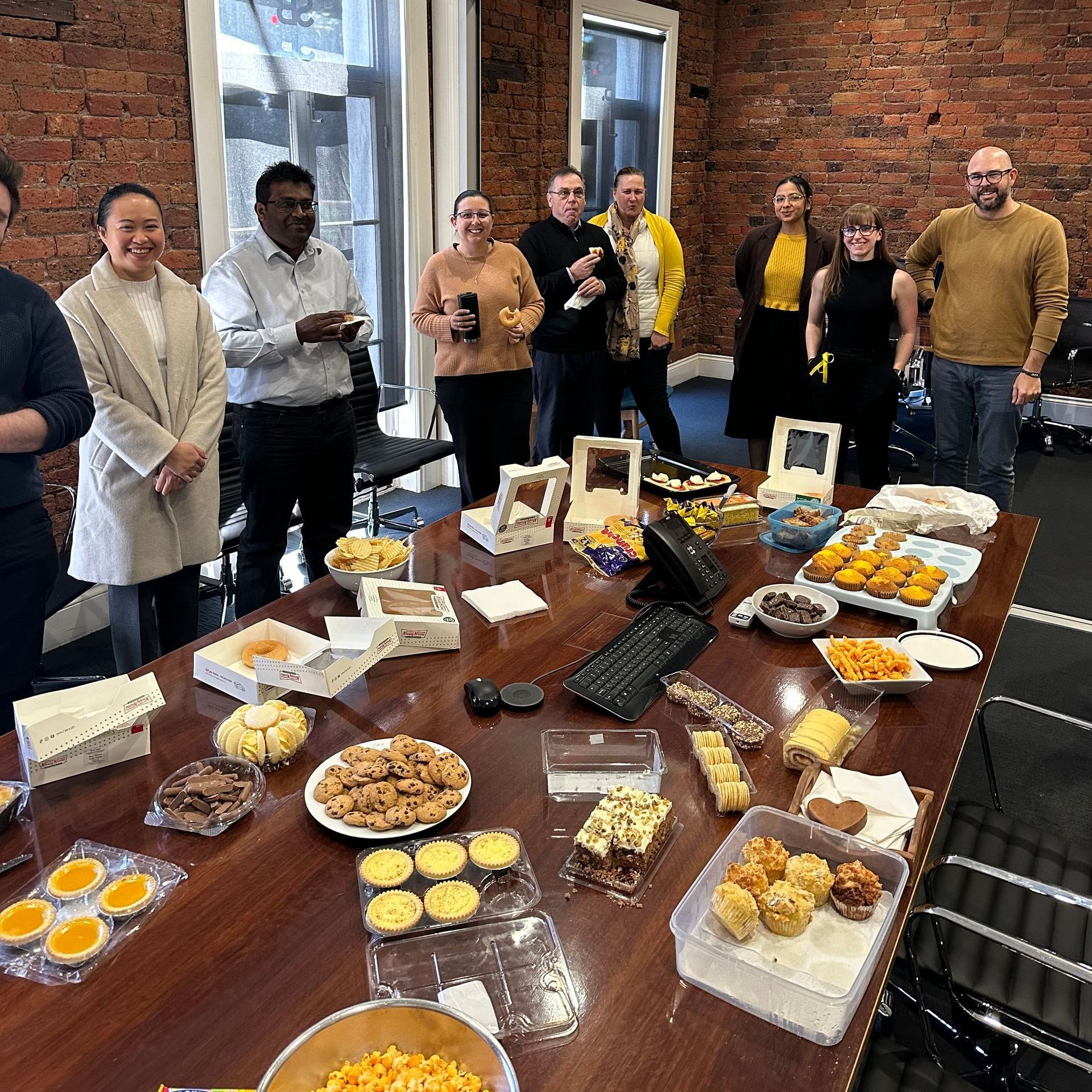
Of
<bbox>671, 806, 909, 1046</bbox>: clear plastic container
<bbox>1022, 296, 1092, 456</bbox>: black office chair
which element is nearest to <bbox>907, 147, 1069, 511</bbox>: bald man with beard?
<bbox>1022, 296, 1092, 456</bbox>: black office chair

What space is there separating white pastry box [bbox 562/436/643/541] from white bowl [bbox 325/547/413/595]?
0.56 meters

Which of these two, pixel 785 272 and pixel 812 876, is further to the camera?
pixel 785 272

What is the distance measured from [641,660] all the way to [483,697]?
0.34 m

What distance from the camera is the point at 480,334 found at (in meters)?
3.78

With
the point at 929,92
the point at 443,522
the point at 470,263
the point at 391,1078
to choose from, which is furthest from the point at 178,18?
the point at 929,92

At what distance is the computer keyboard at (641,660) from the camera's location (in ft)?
5.88

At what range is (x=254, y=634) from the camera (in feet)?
6.38

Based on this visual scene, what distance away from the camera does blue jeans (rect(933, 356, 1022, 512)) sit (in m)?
4.02

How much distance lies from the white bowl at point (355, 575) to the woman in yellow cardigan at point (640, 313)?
256 centimetres

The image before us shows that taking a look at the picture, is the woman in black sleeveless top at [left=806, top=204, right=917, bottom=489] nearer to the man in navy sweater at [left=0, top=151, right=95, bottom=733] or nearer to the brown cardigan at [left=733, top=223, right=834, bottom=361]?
the brown cardigan at [left=733, top=223, right=834, bottom=361]

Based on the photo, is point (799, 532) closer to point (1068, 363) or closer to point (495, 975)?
point (495, 975)

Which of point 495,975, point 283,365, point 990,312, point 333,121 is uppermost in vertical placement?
point 333,121

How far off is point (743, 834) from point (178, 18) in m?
3.46

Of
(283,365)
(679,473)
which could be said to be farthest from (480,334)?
(679,473)
